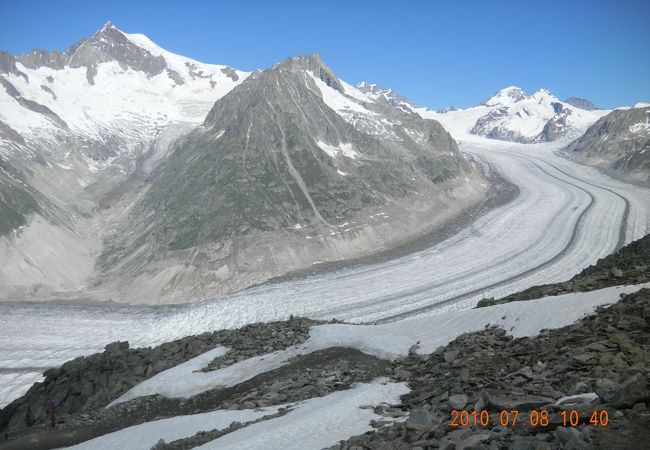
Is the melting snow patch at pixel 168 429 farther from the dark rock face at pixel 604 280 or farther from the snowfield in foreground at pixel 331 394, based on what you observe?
the dark rock face at pixel 604 280

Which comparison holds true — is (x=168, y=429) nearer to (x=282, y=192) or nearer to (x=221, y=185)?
(x=282, y=192)

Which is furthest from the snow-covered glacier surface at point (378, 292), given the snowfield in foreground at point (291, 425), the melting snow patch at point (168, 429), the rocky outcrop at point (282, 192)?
the snowfield in foreground at point (291, 425)

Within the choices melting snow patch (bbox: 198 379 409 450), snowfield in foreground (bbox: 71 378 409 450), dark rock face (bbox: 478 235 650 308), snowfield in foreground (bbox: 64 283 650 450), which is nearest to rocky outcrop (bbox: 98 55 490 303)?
snowfield in foreground (bbox: 64 283 650 450)

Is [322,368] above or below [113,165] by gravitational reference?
below

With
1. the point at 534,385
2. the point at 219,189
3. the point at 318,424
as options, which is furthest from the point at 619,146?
the point at 318,424

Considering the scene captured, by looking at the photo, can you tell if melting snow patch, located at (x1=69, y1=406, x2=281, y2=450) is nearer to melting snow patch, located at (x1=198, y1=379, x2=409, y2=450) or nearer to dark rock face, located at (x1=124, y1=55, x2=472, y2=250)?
melting snow patch, located at (x1=198, y1=379, x2=409, y2=450)

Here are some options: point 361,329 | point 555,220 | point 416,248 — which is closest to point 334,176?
point 416,248

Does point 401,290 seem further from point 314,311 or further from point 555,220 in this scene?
point 555,220
